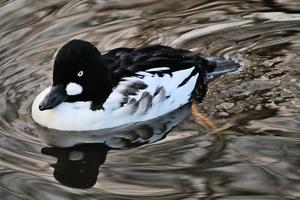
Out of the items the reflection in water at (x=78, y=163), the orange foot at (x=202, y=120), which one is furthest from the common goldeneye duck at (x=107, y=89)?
the reflection in water at (x=78, y=163)

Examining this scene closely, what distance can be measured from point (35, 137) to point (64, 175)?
684 mm

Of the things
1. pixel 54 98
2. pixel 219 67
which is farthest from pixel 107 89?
pixel 219 67

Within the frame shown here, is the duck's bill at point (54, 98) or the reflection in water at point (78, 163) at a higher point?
the duck's bill at point (54, 98)

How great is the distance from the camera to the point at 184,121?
7453 mm

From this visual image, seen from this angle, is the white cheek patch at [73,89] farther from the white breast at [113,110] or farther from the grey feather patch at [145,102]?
the grey feather patch at [145,102]

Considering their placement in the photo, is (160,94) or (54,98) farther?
(160,94)

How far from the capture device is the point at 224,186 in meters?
6.30

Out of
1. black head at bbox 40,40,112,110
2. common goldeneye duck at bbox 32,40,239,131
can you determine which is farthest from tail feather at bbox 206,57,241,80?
black head at bbox 40,40,112,110

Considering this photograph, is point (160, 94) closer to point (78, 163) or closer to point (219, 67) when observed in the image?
point (219, 67)

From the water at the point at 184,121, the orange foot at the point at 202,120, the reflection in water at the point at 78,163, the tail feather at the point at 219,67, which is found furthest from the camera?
the tail feather at the point at 219,67

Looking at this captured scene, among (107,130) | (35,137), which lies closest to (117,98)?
(107,130)

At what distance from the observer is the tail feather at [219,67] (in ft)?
26.7

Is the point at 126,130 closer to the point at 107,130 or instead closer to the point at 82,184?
the point at 107,130

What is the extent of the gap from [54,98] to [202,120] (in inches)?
48.6
